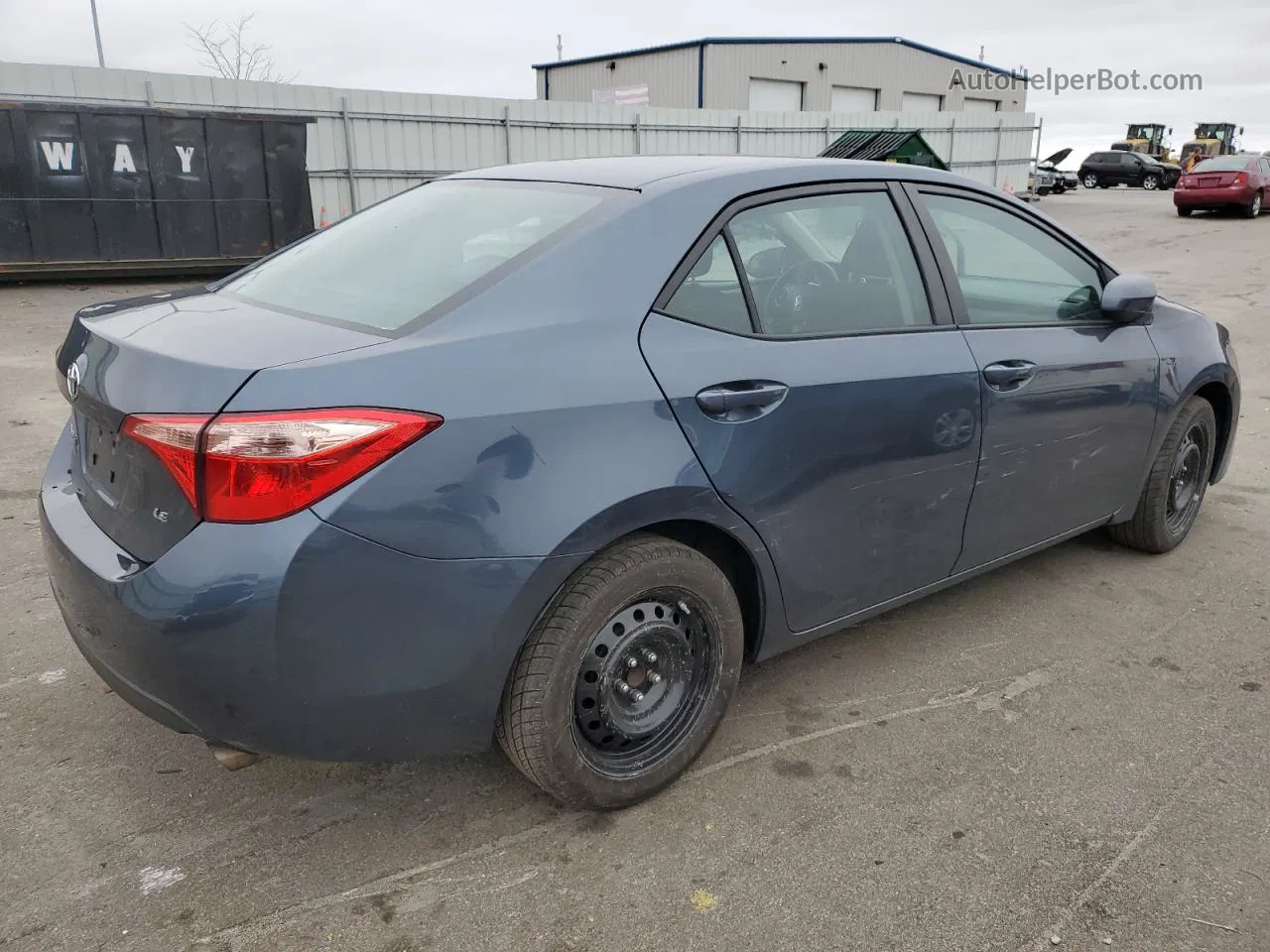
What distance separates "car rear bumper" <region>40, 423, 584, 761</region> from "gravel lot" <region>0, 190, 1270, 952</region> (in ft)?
1.29

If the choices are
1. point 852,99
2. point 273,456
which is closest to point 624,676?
point 273,456

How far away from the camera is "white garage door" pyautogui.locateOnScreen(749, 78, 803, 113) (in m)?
35.9

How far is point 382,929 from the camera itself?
214cm

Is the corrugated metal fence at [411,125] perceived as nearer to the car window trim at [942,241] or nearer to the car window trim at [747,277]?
the car window trim at [942,241]

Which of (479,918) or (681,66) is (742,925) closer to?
(479,918)

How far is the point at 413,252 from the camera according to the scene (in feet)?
8.84

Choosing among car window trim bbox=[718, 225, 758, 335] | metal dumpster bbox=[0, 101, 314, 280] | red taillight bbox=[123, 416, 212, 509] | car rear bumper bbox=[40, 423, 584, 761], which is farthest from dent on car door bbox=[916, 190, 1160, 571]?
metal dumpster bbox=[0, 101, 314, 280]

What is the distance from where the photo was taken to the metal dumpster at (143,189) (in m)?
11.9

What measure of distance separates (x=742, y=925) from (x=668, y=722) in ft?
1.97

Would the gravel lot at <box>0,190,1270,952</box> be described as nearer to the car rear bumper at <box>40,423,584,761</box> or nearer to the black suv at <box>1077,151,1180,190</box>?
the car rear bumper at <box>40,423,584,761</box>

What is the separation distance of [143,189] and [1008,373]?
40.9 ft

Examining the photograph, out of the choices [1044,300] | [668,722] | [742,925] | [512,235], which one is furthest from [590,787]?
[1044,300]

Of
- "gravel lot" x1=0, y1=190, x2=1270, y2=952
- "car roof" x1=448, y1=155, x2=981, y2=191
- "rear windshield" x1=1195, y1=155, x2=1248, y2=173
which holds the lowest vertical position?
"gravel lot" x1=0, y1=190, x2=1270, y2=952

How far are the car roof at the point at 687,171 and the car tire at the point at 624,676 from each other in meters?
1.03
